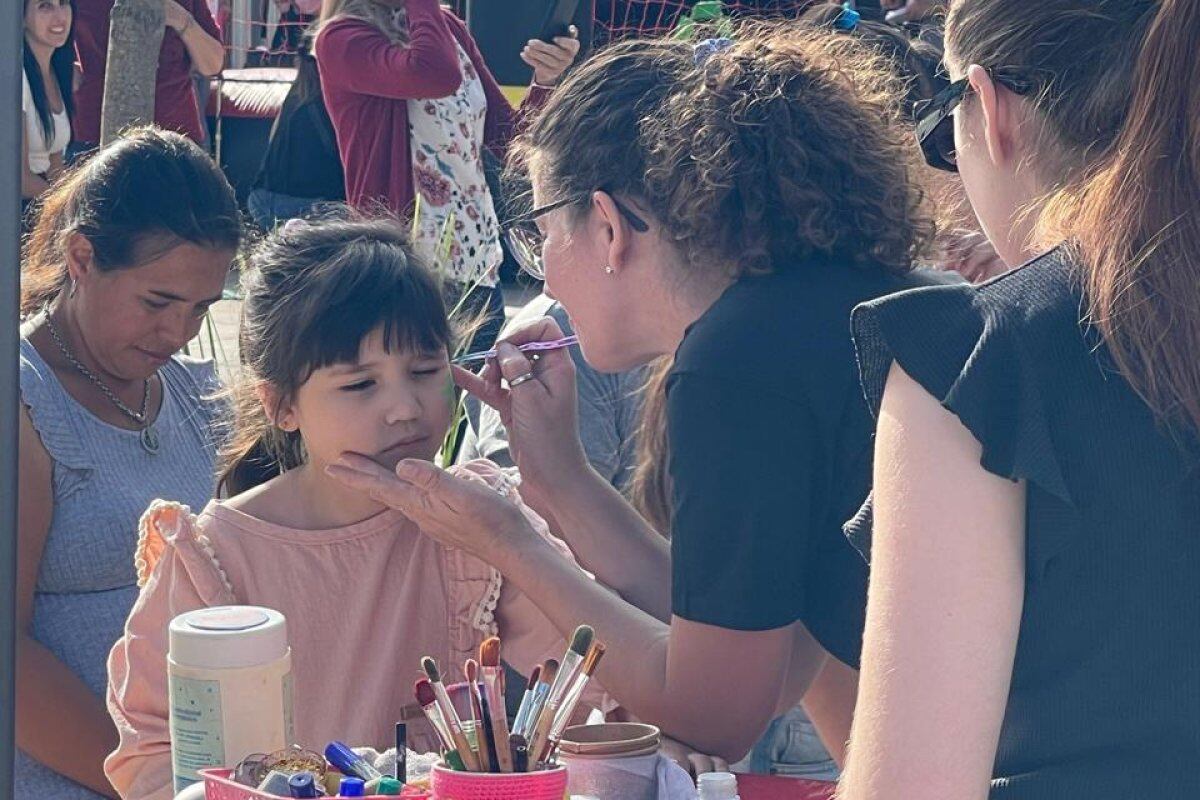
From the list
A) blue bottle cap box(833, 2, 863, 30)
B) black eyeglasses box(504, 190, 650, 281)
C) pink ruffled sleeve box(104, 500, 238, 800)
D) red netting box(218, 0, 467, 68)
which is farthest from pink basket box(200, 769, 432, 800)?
red netting box(218, 0, 467, 68)

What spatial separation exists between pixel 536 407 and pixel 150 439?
0.78 metres

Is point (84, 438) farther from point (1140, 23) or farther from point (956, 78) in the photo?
point (1140, 23)

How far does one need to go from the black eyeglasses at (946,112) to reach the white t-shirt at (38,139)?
4.28 metres

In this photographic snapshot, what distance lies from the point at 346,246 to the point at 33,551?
69 cm

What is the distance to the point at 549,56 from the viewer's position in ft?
17.9

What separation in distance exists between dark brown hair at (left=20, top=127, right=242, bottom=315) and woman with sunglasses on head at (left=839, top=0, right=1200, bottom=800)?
1.83m

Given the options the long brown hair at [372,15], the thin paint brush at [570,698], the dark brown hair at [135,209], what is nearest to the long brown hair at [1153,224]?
the thin paint brush at [570,698]

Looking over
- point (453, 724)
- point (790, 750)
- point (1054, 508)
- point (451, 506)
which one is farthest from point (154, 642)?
point (1054, 508)

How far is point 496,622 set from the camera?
2.16 m

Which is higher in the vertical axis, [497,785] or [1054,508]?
[1054,508]

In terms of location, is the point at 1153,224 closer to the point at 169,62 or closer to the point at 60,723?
the point at 60,723

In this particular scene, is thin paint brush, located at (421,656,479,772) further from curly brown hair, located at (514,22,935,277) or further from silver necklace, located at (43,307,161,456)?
silver necklace, located at (43,307,161,456)

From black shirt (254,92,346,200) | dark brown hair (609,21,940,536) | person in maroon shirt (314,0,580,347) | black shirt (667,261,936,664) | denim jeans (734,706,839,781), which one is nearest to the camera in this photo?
black shirt (667,261,936,664)

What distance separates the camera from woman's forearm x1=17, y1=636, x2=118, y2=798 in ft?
7.75
